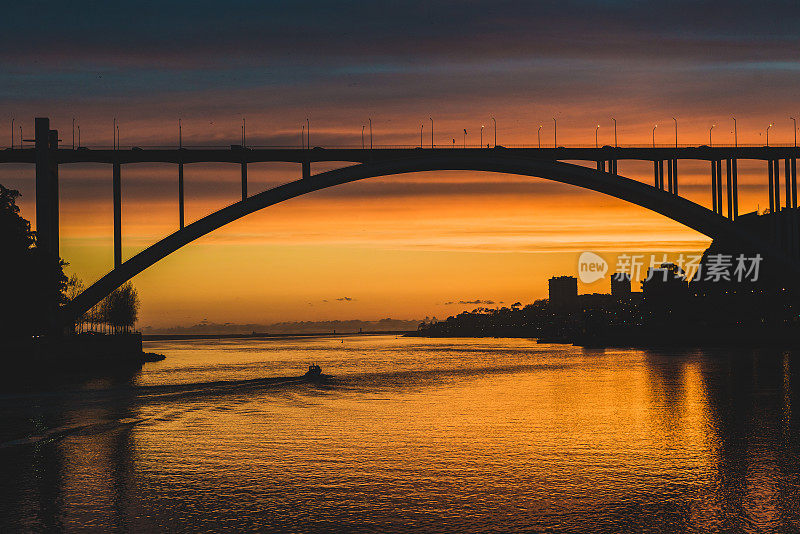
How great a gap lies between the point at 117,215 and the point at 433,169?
68.5 ft

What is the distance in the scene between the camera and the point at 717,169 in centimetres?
6712

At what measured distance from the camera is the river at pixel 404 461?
830 inches

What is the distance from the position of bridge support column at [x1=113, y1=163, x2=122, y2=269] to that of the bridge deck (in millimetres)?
911

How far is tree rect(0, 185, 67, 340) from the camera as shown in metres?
61.5

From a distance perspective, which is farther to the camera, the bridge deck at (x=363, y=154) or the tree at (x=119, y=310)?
the tree at (x=119, y=310)

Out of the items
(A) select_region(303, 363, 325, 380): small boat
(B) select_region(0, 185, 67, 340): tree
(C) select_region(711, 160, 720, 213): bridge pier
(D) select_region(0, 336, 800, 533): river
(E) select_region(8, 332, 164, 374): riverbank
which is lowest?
(A) select_region(303, 363, 325, 380): small boat

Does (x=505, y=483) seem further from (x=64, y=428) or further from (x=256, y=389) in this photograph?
(x=256, y=389)

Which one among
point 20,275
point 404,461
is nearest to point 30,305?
point 20,275

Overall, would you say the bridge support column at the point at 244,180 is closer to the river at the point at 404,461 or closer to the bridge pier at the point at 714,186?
the river at the point at 404,461

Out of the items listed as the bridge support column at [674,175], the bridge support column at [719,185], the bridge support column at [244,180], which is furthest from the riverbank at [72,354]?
the bridge support column at [719,185]

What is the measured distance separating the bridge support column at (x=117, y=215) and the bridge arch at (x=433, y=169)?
2.55ft

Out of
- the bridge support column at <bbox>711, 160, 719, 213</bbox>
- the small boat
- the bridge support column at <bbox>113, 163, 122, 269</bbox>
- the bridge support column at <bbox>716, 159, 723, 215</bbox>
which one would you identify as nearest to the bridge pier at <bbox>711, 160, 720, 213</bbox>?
the bridge support column at <bbox>711, 160, 719, 213</bbox>

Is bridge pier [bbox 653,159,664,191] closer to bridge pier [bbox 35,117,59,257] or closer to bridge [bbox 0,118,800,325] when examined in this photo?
bridge [bbox 0,118,800,325]

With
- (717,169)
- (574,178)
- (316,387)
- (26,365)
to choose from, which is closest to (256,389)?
(316,387)
